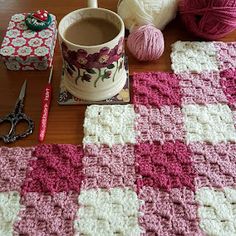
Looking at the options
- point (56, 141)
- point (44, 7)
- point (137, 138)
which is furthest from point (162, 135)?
point (44, 7)

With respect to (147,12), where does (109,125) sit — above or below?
below

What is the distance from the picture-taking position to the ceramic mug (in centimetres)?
54

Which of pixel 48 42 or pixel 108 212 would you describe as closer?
pixel 108 212

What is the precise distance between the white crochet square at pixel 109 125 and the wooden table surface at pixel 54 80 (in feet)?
0.06

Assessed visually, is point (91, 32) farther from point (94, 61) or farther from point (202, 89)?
point (202, 89)

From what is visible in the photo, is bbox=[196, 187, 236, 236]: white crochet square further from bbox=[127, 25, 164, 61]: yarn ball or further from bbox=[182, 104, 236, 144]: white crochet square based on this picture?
bbox=[127, 25, 164, 61]: yarn ball

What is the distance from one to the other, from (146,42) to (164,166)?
23cm

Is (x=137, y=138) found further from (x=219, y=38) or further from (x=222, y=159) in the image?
(x=219, y=38)

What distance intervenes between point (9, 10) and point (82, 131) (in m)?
0.36

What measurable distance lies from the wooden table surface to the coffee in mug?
0.10m

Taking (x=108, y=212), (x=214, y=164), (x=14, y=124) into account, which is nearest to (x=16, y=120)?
(x=14, y=124)

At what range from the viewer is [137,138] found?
0.55 meters

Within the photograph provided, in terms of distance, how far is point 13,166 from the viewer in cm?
53

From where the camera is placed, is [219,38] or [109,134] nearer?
[109,134]
